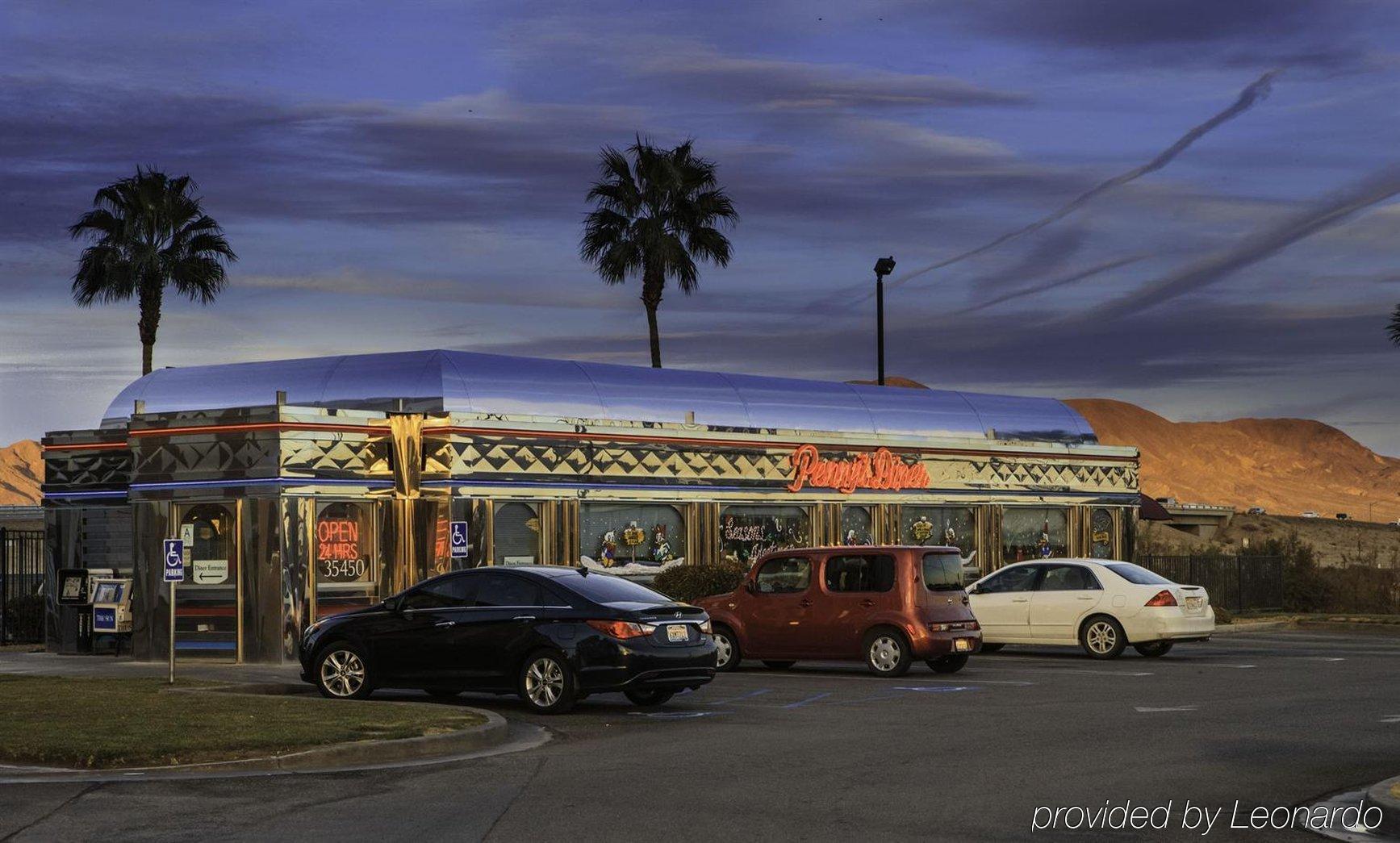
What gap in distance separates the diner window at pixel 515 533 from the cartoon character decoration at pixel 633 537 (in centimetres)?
244

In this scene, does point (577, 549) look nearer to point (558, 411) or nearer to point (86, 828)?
point (558, 411)

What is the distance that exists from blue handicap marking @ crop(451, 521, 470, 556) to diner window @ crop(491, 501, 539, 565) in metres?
2.58

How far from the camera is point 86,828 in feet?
38.4

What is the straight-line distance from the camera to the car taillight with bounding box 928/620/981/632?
24344mm

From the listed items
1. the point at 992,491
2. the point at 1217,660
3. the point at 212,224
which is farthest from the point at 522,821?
the point at 212,224

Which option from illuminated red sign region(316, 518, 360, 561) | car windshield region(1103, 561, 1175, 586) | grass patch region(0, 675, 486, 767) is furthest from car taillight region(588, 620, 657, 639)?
car windshield region(1103, 561, 1175, 586)

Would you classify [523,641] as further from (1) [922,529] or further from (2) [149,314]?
(2) [149,314]

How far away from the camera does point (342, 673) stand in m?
21.0

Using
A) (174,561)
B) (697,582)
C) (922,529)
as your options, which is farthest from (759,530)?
(174,561)

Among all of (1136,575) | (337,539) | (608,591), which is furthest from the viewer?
(337,539)

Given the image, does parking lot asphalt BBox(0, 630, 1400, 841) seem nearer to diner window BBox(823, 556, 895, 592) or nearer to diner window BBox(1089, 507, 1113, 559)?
diner window BBox(823, 556, 895, 592)

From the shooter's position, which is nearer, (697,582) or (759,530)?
(697,582)

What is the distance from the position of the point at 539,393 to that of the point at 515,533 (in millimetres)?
2898

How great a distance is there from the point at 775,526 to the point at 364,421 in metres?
10.4
